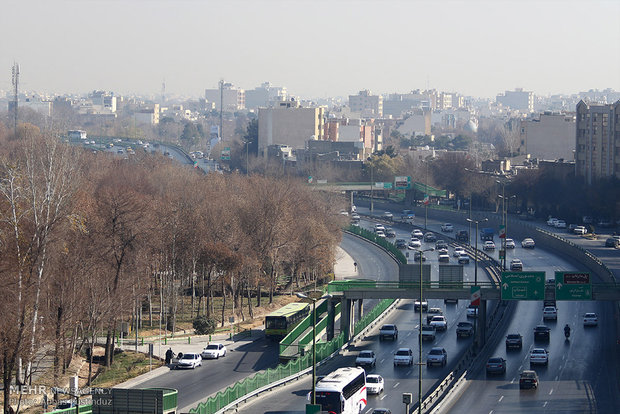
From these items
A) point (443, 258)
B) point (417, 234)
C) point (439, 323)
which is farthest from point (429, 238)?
point (439, 323)

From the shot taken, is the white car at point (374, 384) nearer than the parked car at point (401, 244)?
Yes

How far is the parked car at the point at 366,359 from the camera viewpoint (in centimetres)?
5222

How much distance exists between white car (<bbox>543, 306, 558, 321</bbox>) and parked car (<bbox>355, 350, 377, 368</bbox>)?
58.0ft

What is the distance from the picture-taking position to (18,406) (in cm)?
4288

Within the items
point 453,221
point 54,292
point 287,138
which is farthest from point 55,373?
point 287,138

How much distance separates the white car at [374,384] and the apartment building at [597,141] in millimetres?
75144

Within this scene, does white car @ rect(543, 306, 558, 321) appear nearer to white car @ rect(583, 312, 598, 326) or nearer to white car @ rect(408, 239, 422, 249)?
white car @ rect(583, 312, 598, 326)

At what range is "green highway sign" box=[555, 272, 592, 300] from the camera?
56.6 meters

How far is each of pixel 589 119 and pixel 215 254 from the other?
67601 millimetres

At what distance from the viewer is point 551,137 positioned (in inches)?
6462

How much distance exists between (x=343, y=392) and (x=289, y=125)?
157 m

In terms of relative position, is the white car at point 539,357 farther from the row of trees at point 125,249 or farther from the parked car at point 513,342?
the row of trees at point 125,249

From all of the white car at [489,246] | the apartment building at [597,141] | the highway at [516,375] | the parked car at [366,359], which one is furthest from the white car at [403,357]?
the apartment building at [597,141]

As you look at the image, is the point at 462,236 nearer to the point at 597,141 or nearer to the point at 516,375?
the point at 597,141
